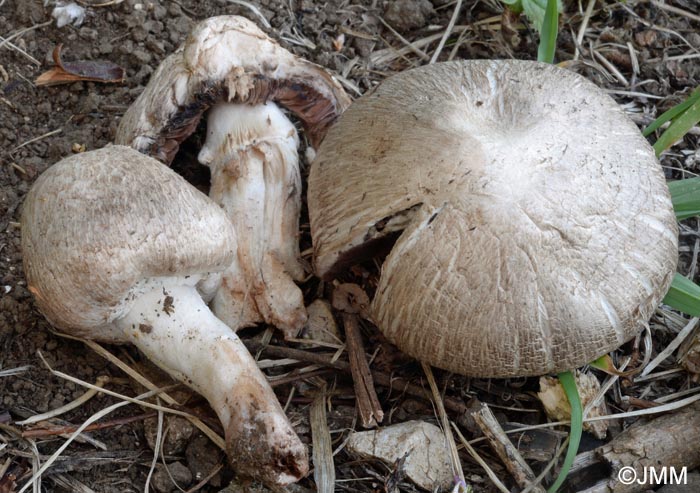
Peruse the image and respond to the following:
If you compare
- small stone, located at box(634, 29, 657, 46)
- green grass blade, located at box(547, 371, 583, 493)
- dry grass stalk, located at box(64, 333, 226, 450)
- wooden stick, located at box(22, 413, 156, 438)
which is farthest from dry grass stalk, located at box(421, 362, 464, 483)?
small stone, located at box(634, 29, 657, 46)

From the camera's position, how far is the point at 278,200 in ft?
11.1

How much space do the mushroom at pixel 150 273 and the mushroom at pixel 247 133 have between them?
11.5 inches

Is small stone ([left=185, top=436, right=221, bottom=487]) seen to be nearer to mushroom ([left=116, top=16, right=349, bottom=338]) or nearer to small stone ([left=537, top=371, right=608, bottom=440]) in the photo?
mushroom ([left=116, top=16, right=349, bottom=338])

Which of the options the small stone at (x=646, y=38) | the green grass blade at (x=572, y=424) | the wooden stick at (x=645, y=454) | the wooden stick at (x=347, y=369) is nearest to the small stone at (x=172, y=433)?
the wooden stick at (x=347, y=369)

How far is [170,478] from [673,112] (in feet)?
8.96

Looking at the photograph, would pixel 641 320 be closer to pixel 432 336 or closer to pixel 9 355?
pixel 432 336

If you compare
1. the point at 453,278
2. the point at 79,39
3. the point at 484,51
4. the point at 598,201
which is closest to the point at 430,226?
the point at 453,278

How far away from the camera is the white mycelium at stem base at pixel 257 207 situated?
3.27 m

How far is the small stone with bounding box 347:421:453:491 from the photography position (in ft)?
9.32

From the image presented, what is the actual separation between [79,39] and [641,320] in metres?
3.02

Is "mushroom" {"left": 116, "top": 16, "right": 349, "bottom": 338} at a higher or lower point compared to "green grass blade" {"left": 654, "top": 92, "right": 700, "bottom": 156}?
lower

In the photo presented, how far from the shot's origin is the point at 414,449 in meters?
2.88

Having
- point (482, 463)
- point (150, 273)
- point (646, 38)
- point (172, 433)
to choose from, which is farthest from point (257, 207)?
point (646, 38)

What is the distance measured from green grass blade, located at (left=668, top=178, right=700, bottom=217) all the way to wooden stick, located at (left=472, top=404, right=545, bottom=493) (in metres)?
1.25
